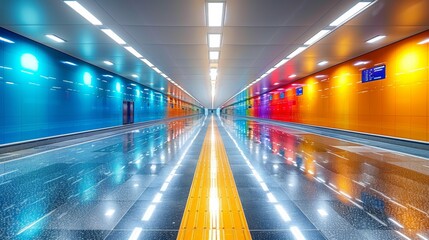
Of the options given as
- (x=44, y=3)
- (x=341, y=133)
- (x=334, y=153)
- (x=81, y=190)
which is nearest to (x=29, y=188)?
(x=81, y=190)

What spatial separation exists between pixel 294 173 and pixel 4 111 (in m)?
9.35

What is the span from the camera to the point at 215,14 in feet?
22.6

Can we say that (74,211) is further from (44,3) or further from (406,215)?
(44,3)

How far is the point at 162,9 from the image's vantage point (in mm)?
6516

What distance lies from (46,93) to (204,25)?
24.6 feet

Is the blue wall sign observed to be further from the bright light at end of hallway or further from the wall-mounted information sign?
the bright light at end of hallway

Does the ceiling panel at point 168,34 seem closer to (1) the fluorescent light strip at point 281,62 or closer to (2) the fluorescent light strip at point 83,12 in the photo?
(2) the fluorescent light strip at point 83,12

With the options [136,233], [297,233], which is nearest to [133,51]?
[136,233]

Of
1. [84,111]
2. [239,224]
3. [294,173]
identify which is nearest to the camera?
[239,224]

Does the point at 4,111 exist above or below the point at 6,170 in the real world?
above

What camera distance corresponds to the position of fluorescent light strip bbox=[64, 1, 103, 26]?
246 inches

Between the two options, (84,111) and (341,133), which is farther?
(341,133)

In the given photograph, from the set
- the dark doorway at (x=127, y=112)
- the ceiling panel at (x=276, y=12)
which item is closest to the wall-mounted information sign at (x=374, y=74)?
the ceiling panel at (x=276, y=12)

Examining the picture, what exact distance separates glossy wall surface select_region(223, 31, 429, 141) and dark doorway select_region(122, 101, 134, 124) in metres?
15.0
